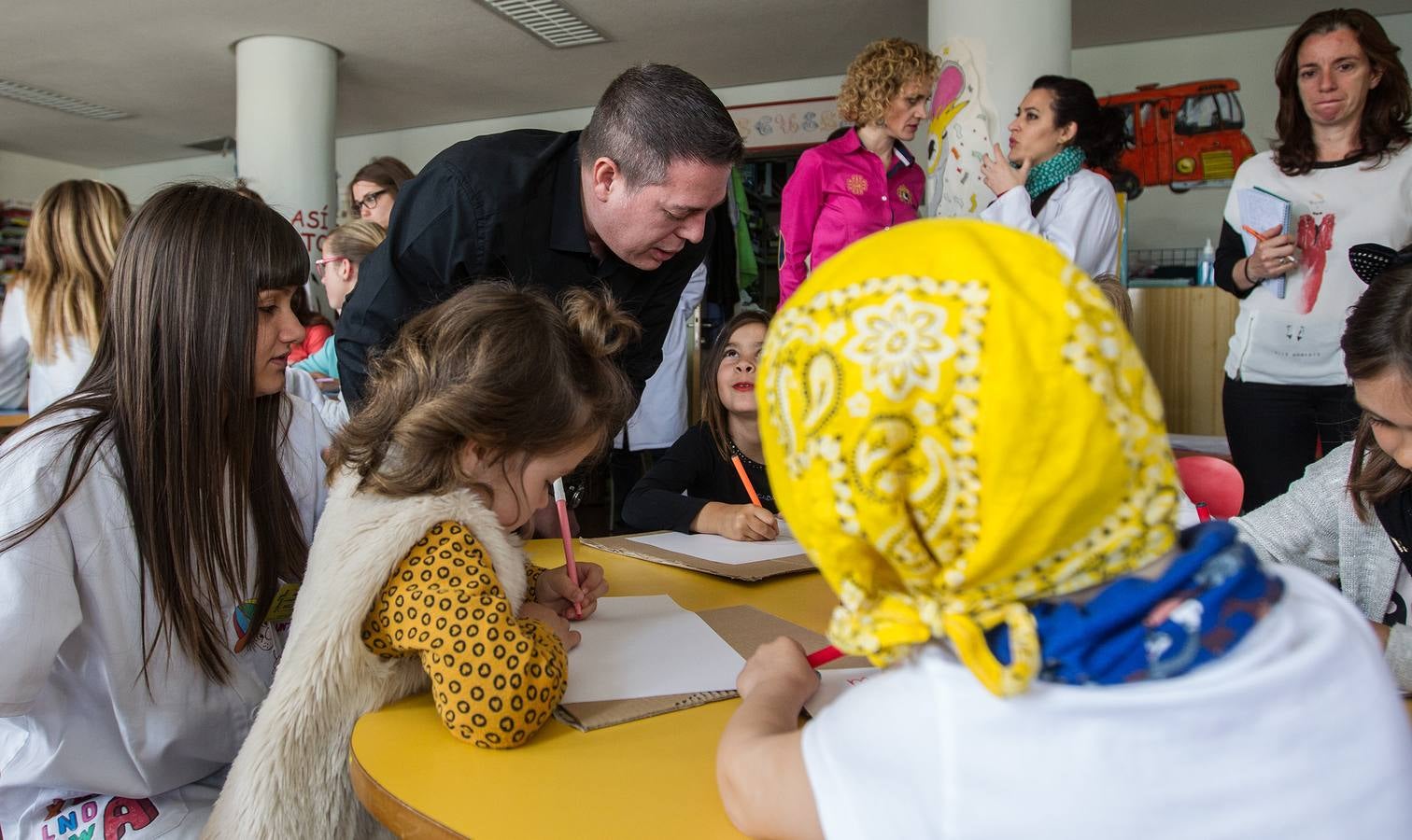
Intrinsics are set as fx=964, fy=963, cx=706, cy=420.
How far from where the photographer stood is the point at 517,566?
0.95 metres

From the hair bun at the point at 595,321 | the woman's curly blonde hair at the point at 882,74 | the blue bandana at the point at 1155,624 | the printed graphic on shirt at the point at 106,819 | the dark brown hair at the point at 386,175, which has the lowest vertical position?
the printed graphic on shirt at the point at 106,819

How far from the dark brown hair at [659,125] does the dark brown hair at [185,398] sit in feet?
1.88

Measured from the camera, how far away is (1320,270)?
2076mm

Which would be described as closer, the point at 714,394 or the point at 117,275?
the point at 117,275

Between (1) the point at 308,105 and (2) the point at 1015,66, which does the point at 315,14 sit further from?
(2) the point at 1015,66

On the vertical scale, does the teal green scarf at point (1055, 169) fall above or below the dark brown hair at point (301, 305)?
above

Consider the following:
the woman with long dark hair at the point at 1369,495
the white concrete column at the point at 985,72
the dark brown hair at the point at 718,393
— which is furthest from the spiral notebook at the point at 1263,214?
the white concrete column at the point at 985,72

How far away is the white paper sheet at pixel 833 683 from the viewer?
30.7 inches

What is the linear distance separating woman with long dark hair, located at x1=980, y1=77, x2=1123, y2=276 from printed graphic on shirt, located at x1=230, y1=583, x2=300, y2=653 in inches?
75.0

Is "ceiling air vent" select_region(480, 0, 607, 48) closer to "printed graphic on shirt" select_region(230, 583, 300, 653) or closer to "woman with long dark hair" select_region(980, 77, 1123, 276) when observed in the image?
"woman with long dark hair" select_region(980, 77, 1123, 276)

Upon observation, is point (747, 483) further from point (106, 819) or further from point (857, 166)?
point (857, 166)

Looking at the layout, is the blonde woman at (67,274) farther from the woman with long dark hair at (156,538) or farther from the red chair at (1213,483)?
the red chair at (1213,483)

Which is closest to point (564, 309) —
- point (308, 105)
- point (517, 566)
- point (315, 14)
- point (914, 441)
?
point (517, 566)

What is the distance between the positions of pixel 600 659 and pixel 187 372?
0.56m
